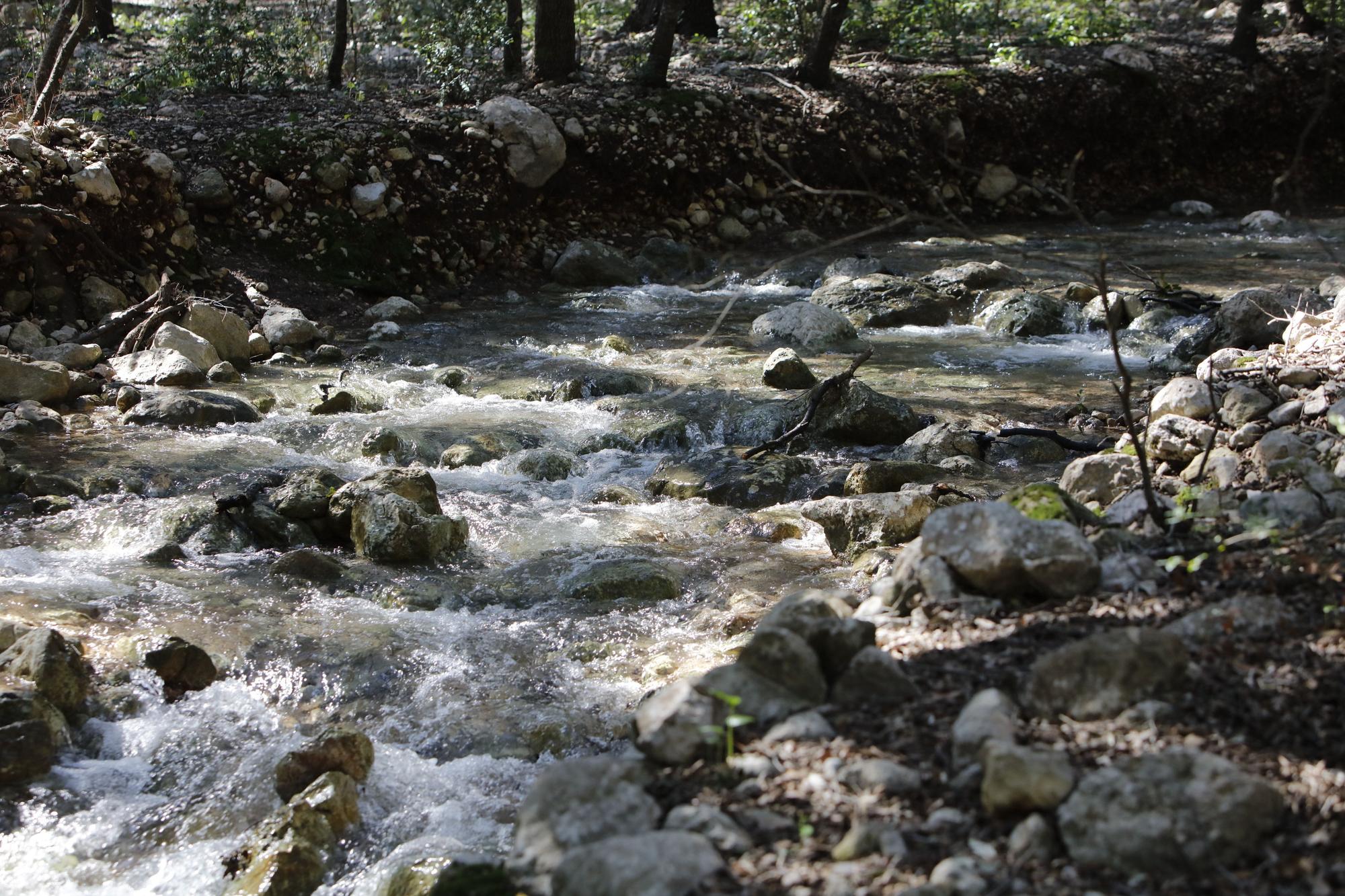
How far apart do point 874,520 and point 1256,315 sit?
12.1 ft

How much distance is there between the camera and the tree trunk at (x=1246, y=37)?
15.9 meters

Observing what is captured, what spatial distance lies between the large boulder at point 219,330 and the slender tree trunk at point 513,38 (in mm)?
6297

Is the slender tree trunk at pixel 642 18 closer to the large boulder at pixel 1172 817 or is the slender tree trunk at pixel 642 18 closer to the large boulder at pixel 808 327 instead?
the large boulder at pixel 808 327

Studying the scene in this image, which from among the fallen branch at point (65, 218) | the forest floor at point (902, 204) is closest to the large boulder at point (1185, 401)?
the forest floor at point (902, 204)

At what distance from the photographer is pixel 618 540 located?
5531 millimetres

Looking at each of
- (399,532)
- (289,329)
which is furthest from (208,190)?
(399,532)

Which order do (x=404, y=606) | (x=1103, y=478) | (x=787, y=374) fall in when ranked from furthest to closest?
(x=787, y=374), (x=404, y=606), (x=1103, y=478)

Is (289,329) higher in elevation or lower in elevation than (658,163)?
lower

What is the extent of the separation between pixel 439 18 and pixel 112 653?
35.9 ft

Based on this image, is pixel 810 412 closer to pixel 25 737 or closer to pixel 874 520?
pixel 874 520

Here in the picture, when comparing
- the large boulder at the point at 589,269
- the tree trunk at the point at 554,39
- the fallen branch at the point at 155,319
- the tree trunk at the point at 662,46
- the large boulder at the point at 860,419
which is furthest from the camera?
the tree trunk at the point at 554,39

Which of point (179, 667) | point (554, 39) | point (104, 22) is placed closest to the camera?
point (179, 667)

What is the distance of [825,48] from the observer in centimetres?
1411

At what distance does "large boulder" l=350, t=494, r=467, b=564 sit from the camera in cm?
522
